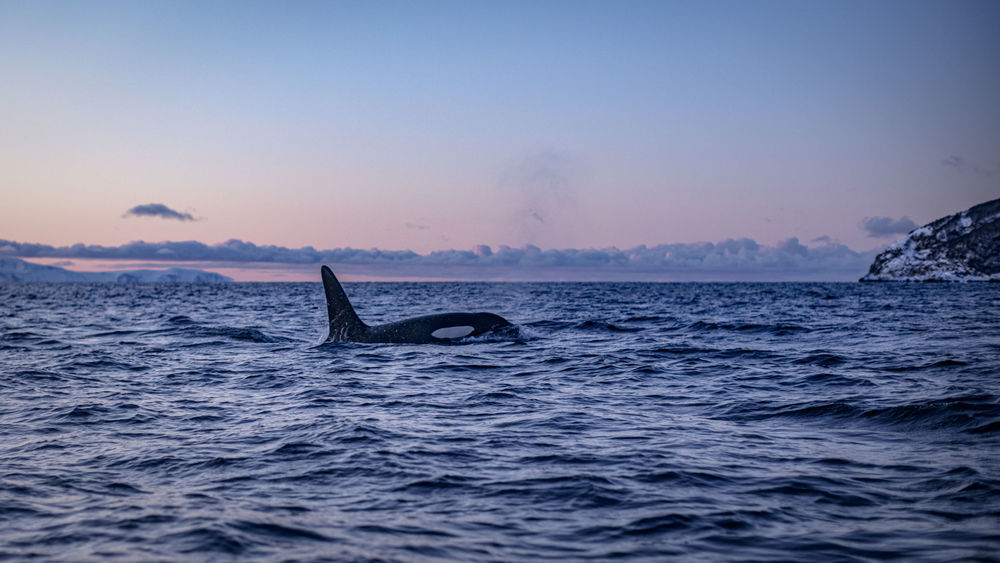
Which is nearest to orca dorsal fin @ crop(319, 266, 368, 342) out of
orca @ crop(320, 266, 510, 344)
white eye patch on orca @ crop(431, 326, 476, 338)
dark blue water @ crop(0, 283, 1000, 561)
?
orca @ crop(320, 266, 510, 344)

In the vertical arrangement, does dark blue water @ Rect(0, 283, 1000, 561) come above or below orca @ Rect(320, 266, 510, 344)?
below

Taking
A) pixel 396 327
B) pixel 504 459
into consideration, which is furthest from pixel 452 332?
pixel 504 459

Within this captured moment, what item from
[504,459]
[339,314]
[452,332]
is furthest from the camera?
[339,314]

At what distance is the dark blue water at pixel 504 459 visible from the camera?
203 inches

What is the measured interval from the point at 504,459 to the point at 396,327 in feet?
41.2

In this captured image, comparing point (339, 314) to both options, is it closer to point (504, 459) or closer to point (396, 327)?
point (396, 327)

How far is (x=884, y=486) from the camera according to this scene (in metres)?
6.41

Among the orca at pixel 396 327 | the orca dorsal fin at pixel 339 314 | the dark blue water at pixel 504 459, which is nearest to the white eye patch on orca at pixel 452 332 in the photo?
the orca at pixel 396 327

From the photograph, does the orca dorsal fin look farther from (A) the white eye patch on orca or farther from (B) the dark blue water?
(B) the dark blue water

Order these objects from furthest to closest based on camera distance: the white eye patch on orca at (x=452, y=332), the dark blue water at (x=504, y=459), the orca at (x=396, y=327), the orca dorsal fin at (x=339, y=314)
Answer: the white eye patch on orca at (x=452, y=332)
the orca at (x=396, y=327)
the orca dorsal fin at (x=339, y=314)
the dark blue water at (x=504, y=459)

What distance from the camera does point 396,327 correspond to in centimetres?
1967

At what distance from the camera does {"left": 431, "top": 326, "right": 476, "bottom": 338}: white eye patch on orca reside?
1936 centimetres

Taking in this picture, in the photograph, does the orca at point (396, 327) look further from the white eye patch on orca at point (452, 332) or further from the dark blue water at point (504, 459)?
the dark blue water at point (504, 459)

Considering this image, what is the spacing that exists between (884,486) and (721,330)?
64.6ft
